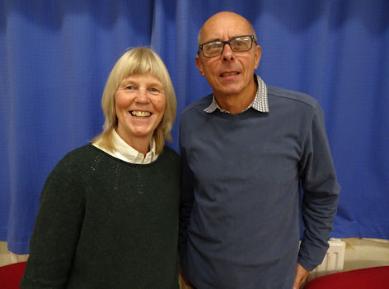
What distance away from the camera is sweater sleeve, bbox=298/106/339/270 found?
3.67 ft

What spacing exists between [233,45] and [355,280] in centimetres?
125

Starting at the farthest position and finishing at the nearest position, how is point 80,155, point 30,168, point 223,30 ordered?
point 30,168 < point 223,30 < point 80,155

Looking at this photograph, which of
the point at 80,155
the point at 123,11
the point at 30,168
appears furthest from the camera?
the point at 30,168

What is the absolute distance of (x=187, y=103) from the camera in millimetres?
1407

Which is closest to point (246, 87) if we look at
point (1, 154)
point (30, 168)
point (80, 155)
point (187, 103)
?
point (187, 103)

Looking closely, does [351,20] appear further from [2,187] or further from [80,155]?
[2,187]

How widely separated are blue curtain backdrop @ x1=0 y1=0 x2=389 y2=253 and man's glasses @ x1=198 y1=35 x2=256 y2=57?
238 mm

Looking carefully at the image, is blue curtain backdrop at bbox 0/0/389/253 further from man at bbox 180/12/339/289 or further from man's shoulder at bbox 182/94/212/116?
Result: man at bbox 180/12/339/289

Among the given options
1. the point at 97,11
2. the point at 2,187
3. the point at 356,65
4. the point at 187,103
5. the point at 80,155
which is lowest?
the point at 2,187

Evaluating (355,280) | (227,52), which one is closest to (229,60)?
A: (227,52)

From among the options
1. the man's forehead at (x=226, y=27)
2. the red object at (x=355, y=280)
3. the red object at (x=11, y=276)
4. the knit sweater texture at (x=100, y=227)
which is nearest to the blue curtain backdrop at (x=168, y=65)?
the red object at (x=11, y=276)

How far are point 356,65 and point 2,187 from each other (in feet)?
5.95

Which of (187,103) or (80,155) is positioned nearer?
(80,155)

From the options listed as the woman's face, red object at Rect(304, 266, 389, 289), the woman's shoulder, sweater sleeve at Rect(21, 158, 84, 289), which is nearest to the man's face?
the woman's face
